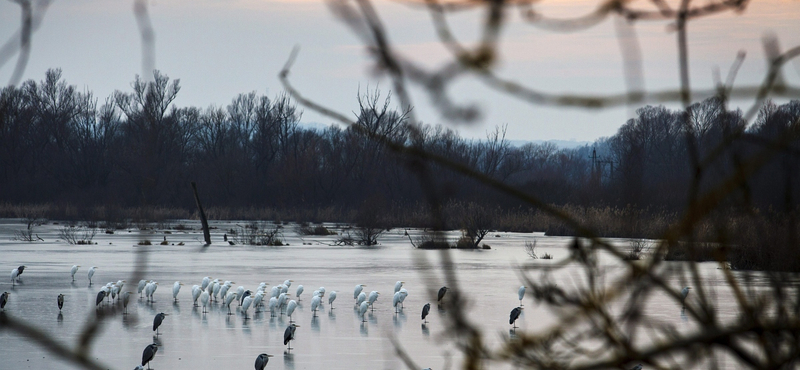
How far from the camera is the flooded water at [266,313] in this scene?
36.8ft

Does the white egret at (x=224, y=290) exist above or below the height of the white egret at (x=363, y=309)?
above

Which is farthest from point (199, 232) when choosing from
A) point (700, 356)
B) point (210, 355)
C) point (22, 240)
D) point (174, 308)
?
point (700, 356)

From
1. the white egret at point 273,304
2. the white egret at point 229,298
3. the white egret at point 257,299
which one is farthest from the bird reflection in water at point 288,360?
the white egret at point 229,298

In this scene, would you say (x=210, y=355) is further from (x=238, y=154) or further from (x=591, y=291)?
(x=238, y=154)

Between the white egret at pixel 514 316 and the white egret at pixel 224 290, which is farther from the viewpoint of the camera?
the white egret at pixel 224 290

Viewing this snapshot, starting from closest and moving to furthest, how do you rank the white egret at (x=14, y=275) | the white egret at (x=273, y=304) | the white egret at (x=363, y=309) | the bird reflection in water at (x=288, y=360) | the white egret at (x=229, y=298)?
the bird reflection in water at (x=288, y=360) < the white egret at (x=363, y=309) < the white egret at (x=273, y=304) < the white egret at (x=229, y=298) < the white egret at (x=14, y=275)

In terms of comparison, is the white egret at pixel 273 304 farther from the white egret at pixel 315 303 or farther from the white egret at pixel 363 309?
the white egret at pixel 363 309

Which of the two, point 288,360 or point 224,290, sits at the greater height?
point 224,290

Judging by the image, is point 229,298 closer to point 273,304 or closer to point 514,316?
point 273,304

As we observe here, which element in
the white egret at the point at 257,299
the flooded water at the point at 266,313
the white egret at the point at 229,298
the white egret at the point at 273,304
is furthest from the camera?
the white egret at the point at 229,298

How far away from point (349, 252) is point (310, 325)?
16151 millimetres

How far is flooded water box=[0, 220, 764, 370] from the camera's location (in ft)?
36.8

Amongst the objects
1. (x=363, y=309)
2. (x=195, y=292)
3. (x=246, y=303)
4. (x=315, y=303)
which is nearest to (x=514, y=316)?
(x=363, y=309)

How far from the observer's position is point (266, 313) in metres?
16.6
